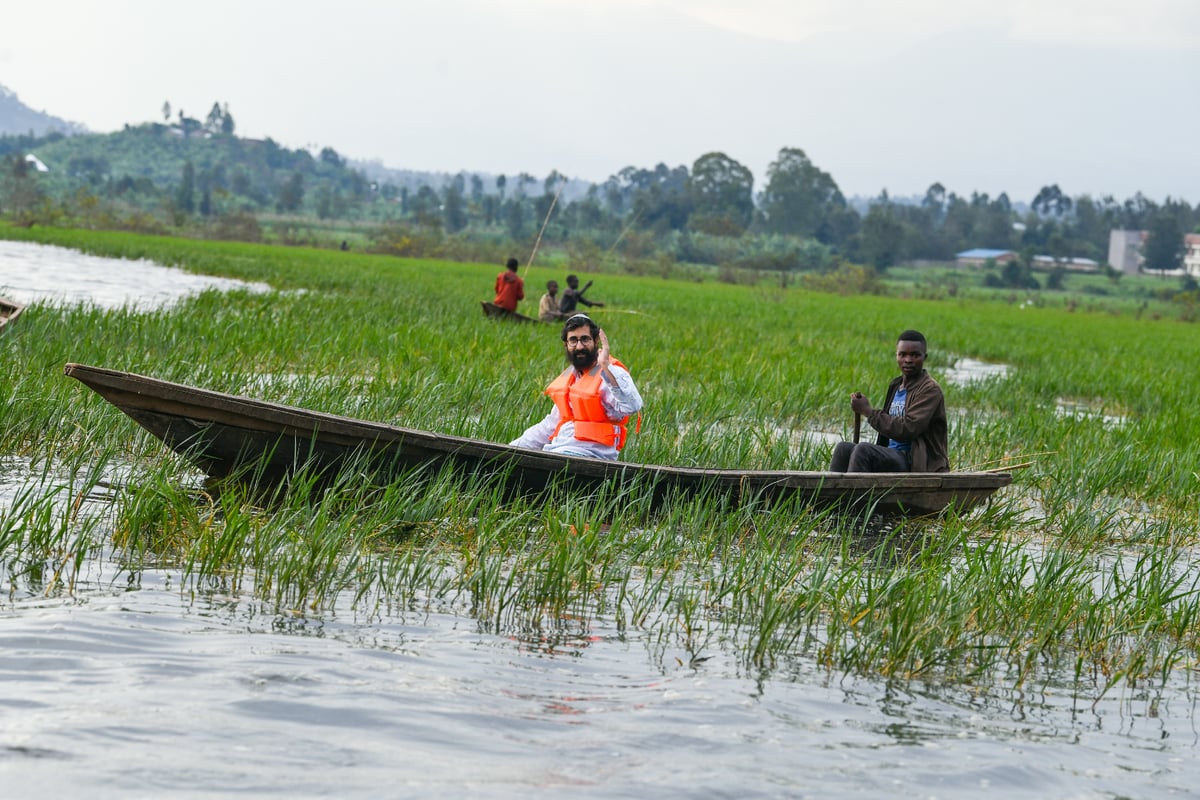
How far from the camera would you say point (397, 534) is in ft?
16.2

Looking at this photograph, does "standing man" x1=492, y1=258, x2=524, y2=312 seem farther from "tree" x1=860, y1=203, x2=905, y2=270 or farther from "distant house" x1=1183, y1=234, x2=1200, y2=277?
"distant house" x1=1183, y1=234, x2=1200, y2=277

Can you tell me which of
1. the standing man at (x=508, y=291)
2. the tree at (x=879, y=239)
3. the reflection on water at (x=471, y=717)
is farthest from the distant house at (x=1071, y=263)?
the reflection on water at (x=471, y=717)

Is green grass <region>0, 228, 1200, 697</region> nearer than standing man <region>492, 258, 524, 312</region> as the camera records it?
Yes

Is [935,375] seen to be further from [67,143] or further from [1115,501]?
[67,143]

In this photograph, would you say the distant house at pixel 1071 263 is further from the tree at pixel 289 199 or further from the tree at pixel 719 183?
the tree at pixel 289 199

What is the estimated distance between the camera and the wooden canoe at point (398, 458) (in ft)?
16.5

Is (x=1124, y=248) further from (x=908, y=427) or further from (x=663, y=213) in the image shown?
(x=908, y=427)

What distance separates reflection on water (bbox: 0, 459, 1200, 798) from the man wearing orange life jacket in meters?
1.79

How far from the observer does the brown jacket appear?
230 inches

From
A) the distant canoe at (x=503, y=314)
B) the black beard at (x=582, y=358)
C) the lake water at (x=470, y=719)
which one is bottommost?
the lake water at (x=470, y=719)

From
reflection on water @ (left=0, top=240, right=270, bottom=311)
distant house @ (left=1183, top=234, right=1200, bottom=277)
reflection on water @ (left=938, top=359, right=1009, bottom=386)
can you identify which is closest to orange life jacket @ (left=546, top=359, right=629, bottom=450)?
reflection on water @ (left=938, top=359, right=1009, bottom=386)

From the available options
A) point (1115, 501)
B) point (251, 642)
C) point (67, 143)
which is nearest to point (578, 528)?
point (251, 642)

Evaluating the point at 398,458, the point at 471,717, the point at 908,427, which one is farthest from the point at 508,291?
the point at 471,717

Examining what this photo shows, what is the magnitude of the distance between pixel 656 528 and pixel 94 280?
721 inches
